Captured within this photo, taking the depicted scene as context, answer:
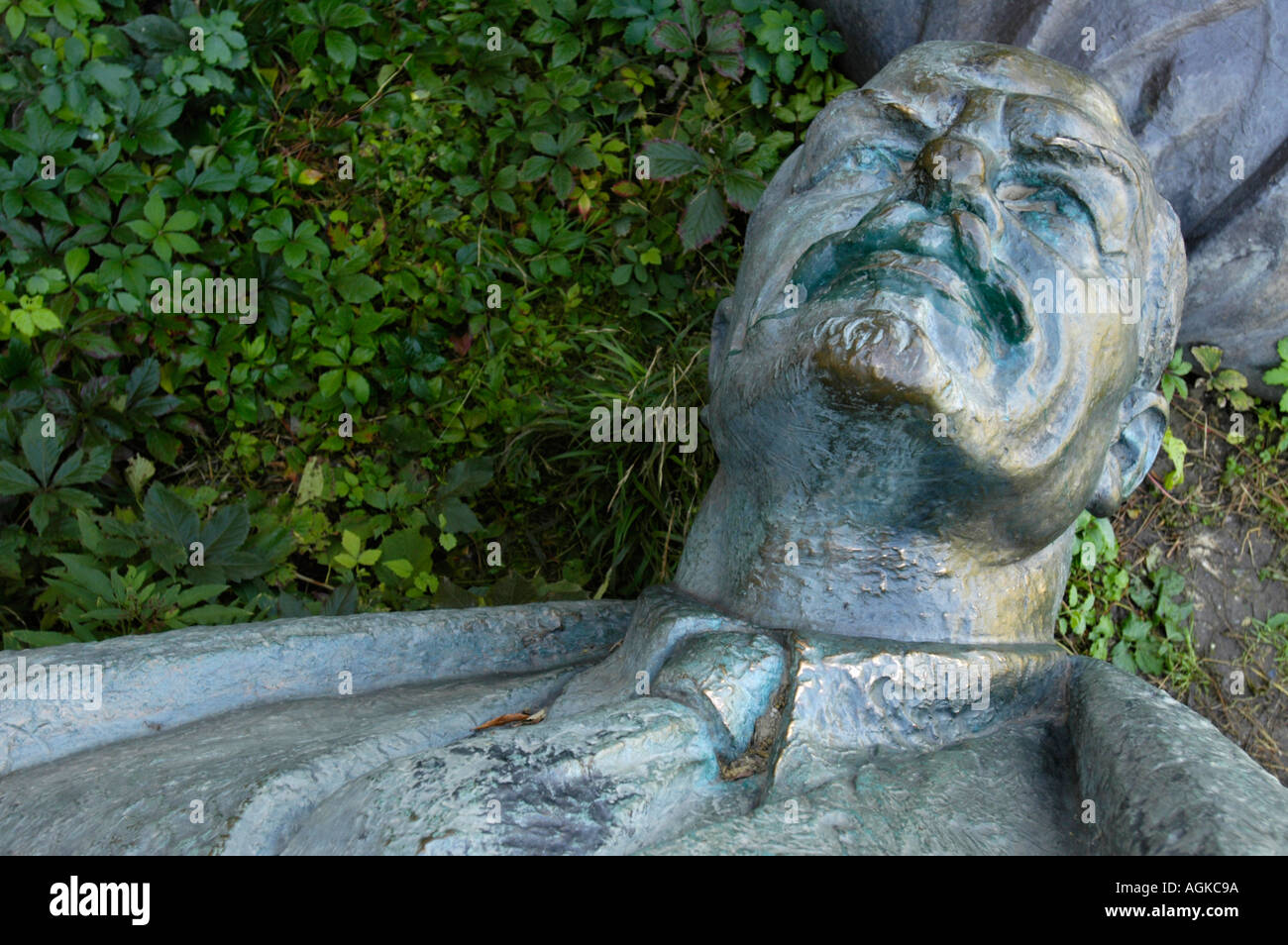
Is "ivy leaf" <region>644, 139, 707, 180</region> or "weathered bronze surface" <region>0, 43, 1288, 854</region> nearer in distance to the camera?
"weathered bronze surface" <region>0, 43, 1288, 854</region>

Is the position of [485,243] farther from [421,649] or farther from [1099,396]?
[1099,396]

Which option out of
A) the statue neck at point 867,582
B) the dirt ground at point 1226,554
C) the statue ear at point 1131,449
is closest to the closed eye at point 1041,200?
the statue ear at point 1131,449

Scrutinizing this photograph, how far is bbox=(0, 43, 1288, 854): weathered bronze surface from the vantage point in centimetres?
193

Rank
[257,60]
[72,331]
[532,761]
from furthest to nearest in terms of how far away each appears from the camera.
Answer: [257,60], [72,331], [532,761]

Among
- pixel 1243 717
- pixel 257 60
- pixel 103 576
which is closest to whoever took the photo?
pixel 103 576

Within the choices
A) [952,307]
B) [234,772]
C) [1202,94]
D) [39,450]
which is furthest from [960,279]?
[39,450]

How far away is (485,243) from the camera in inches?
179

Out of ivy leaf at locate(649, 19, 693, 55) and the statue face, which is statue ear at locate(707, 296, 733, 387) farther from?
ivy leaf at locate(649, 19, 693, 55)

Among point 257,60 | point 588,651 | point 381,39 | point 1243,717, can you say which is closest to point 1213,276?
point 1243,717

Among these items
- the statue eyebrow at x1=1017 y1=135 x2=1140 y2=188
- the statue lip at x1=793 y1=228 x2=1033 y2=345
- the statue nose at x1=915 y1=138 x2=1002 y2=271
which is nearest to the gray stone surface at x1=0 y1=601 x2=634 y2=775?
the statue lip at x1=793 y1=228 x2=1033 y2=345

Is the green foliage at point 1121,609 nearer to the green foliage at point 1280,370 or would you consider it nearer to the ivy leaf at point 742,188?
the green foliage at point 1280,370

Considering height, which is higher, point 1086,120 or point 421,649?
point 1086,120

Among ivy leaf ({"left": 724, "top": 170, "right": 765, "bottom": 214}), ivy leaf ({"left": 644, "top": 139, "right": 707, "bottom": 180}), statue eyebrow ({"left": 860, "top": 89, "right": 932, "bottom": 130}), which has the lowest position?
statue eyebrow ({"left": 860, "top": 89, "right": 932, "bottom": 130})

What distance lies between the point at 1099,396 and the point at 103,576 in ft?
8.19
